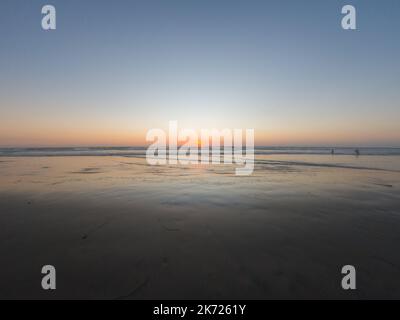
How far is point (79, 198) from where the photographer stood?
6.98 m

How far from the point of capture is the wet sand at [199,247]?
2756mm

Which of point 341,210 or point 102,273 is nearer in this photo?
point 102,273

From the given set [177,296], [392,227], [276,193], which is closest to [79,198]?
[177,296]

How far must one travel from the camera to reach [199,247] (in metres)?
3.74

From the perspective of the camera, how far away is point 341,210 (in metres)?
5.82

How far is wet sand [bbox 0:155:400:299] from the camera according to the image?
276 centimetres

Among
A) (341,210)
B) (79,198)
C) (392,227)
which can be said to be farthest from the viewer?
(79,198)

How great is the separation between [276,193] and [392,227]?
136 inches
